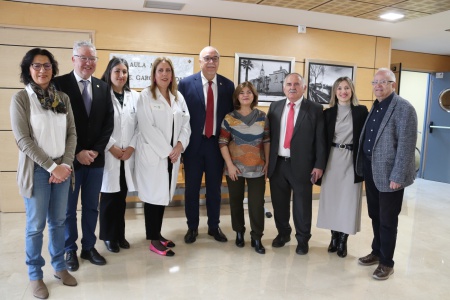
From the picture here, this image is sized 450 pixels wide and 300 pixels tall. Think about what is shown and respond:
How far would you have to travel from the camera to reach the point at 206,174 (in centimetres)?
360

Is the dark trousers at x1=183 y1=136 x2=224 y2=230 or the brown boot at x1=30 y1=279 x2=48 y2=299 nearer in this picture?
the brown boot at x1=30 y1=279 x2=48 y2=299

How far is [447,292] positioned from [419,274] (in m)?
0.31

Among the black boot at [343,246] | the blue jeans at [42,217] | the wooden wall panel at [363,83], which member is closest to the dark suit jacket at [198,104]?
the blue jeans at [42,217]

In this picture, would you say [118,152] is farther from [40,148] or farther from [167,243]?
[167,243]

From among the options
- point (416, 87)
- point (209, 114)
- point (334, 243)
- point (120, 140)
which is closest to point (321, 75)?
point (209, 114)

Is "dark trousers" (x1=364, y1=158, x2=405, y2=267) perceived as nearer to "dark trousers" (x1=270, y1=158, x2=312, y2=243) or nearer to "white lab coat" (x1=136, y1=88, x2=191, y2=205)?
"dark trousers" (x1=270, y1=158, x2=312, y2=243)

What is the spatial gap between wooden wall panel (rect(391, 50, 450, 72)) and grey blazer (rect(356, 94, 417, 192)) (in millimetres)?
Result: 5149

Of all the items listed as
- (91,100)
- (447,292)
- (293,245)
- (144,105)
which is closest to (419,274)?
(447,292)

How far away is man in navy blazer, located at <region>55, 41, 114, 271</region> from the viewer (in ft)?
9.12

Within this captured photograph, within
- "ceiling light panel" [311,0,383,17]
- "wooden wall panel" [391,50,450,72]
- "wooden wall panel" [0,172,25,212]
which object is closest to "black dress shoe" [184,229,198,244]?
"wooden wall panel" [0,172,25,212]

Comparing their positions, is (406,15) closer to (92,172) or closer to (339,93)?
(339,93)

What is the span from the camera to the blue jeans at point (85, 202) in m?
2.89

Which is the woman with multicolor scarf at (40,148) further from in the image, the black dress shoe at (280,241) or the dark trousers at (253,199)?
the black dress shoe at (280,241)

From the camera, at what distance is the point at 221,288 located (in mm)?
2742
